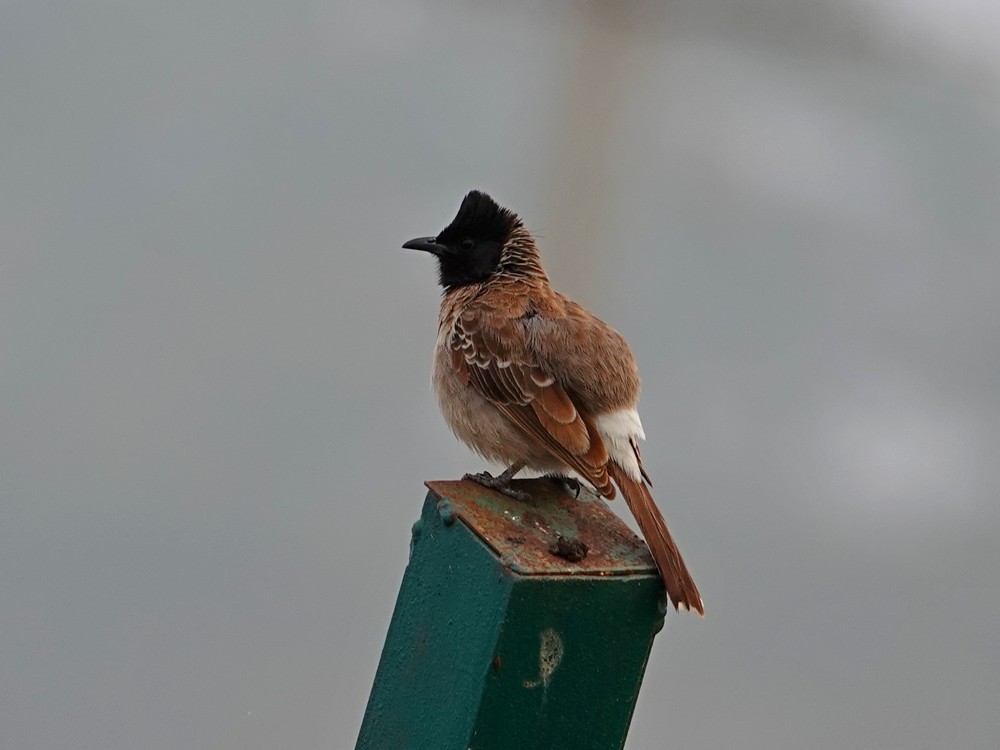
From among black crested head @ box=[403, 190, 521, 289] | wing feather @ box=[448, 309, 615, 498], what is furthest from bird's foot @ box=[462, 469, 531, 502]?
black crested head @ box=[403, 190, 521, 289]

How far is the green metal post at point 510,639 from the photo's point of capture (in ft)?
6.21

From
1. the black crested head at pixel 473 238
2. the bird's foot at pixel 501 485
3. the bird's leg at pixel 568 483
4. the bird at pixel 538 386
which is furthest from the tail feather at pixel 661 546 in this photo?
the black crested head at pixel 473 238

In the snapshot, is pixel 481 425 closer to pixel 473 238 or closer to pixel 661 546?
pixel 473 238

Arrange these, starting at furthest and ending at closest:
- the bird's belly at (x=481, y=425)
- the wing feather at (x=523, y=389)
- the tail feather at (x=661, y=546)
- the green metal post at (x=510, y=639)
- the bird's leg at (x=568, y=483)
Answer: the bird's belly at (x=481, y=425), the wing feather at (x=523, y=389), the bird's leg at (x=568, y=483), the tail feather at (x=661, y=546), the green metal post at (x=510, y=639)

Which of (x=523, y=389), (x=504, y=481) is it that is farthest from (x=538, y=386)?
(x=504, y=481)

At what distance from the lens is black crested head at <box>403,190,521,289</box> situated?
4078mm

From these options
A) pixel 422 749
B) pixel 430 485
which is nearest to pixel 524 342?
pixel 430 485

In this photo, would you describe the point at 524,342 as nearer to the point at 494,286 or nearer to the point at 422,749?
the point at 494,286

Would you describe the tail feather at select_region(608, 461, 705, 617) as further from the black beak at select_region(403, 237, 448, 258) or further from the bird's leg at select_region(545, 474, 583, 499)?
the black beak at select_region(403, 237, 448, 258)

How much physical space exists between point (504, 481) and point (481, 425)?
640 mm

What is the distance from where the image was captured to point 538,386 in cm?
337

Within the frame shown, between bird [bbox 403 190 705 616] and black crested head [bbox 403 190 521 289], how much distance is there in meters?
0.14

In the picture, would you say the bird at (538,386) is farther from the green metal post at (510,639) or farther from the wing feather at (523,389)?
the green metal post at (510,639)

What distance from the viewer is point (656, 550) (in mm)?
2242
